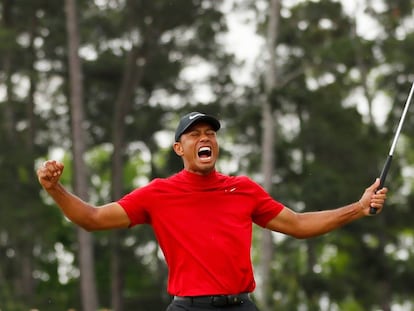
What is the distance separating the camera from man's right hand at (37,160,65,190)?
21.4ft

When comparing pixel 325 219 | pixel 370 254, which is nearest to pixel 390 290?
pixel 370 254

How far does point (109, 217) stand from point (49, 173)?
1.49 feet

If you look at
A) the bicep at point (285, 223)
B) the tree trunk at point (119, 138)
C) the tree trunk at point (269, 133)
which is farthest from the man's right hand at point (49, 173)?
the tree trunk at point (119, 138)

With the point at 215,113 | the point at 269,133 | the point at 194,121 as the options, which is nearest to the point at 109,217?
the point at 194,121

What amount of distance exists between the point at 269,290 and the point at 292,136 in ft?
40.3

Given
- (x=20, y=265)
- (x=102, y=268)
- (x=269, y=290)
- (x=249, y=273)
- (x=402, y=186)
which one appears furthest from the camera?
(x=102, y=268)

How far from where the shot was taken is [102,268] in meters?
43.6

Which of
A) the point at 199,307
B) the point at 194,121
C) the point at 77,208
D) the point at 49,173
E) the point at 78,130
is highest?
the point at 78,130

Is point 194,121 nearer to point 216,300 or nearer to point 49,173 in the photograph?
point 49,173

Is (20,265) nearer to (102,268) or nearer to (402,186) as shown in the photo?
(102,268)

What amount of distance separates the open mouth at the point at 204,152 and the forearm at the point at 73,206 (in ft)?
2.13

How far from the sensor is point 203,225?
6.68 meters

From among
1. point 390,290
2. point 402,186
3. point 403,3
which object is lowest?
point 390,290

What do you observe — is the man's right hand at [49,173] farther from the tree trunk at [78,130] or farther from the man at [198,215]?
the tree trunk at [78,130]
